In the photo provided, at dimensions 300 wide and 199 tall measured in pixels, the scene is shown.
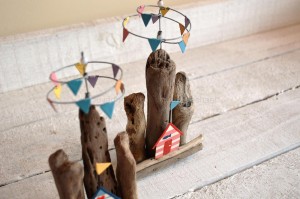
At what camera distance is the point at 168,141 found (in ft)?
2.29

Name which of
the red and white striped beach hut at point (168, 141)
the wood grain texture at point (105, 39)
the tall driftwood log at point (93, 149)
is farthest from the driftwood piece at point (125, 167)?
the wood grain texture at point (105, 39)

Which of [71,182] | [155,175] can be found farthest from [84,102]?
[155,175]

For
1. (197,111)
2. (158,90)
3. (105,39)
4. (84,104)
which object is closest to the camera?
(84,104)

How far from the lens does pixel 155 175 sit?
718 millimetres

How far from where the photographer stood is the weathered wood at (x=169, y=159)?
0.70m

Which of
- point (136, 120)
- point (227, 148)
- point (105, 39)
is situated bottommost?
point (227, 148)

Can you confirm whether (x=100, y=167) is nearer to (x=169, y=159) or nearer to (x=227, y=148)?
(x=169, y=159)

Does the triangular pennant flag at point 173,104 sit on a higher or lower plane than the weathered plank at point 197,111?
higher

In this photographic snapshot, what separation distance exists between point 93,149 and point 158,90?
159mm

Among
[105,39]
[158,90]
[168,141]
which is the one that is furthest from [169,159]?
[105,39]

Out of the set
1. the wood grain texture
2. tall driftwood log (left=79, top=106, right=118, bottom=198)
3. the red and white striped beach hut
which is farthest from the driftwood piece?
the wood grain texture

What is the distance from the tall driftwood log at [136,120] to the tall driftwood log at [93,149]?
11cm

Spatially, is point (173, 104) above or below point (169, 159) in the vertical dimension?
above

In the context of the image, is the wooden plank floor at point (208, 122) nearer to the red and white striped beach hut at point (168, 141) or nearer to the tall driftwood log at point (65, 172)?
the red and white striped beach hut at point (168, 141)
